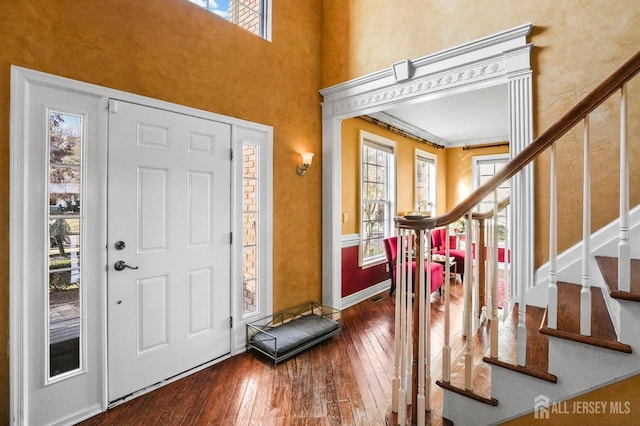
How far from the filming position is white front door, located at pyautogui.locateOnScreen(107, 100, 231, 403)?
2.16m

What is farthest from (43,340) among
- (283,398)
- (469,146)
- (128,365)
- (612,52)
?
(469,146)

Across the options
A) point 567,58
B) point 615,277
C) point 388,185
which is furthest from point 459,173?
point 615,277

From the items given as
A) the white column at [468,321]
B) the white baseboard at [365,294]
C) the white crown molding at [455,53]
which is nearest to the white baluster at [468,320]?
the white column at [468,321]

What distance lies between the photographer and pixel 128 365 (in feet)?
7.24

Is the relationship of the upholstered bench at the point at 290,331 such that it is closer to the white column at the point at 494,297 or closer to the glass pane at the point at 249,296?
the glass pane at the point at 249,296

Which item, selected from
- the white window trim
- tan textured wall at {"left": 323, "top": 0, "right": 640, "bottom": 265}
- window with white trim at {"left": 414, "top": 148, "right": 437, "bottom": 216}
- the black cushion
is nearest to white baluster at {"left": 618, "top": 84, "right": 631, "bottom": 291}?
tan textured wall at {"left": 323, "top": 0, "right": 640, "bottom": 265}

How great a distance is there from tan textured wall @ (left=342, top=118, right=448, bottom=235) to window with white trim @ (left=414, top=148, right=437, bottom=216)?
0.57 ft

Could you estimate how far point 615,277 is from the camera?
1434mm

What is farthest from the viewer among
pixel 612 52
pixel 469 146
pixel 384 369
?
pixel 469 146

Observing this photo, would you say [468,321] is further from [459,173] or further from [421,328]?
[459,173]

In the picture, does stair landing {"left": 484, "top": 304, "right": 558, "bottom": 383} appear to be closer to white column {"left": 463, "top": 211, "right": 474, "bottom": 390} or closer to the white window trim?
white column {"left": 463, "top": 211, "right": 474, "bottom": 390}

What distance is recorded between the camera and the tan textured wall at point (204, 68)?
1818 mm

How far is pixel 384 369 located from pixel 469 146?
17.5 ft

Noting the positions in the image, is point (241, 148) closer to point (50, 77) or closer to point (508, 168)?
point (50, 77)
